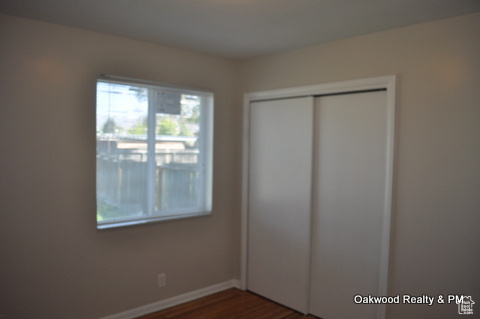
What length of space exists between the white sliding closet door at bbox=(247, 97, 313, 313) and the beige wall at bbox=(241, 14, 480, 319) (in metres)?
0.78

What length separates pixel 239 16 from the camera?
2334 millimetres

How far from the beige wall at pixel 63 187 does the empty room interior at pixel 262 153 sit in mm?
11

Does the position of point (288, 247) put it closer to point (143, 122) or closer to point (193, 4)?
point (143, 122)

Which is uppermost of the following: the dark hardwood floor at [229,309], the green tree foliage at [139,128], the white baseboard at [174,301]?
the green tree foliage at [139,128]

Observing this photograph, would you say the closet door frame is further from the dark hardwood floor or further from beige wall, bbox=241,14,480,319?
the dark hardwood floor

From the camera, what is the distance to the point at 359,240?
9.11 feet

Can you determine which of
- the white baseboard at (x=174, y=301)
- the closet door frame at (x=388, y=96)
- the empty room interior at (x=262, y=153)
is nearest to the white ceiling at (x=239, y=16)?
the empty room interior at (x=262, y=153)

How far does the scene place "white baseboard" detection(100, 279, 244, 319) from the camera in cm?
299

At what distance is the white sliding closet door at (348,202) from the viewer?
2.67 metres

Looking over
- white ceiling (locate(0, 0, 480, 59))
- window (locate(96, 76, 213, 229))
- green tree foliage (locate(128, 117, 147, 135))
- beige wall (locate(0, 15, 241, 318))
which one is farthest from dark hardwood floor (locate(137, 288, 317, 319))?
white ceiling (locate(0, 0, 480, 59))

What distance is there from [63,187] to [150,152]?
77 cm

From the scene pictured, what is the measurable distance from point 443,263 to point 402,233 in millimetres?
305

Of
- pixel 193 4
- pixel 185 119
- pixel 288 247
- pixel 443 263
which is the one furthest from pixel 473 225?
pixel 185 119

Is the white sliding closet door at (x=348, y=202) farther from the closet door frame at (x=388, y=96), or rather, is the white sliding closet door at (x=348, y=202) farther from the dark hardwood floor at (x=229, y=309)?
the dark hardwood floor at (x=229, y=309)
